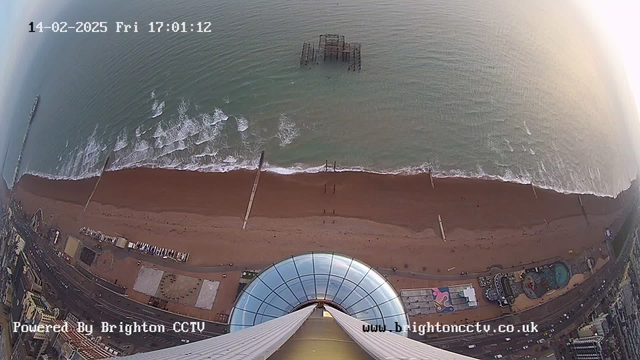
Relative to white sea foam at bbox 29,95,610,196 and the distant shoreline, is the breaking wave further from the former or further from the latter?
the distant shoreline

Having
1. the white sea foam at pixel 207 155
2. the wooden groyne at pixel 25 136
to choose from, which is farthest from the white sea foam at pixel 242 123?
the wooden groyne at pixel 25 136

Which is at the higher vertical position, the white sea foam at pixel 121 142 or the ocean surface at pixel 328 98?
the ocean surface at pixel 328 98

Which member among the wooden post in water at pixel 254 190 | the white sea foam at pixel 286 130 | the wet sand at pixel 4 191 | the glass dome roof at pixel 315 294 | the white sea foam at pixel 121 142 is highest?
the white sea foam at pixel 286 130

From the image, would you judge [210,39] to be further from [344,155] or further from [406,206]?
[406,206]

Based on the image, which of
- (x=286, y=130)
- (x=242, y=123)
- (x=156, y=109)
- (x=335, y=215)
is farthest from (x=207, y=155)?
(x=335, y=215)

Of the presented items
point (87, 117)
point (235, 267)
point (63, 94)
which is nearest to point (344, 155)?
point (235, 267)

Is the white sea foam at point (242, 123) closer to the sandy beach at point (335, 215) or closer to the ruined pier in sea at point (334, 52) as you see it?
the sandy beach at point (335, 215)
